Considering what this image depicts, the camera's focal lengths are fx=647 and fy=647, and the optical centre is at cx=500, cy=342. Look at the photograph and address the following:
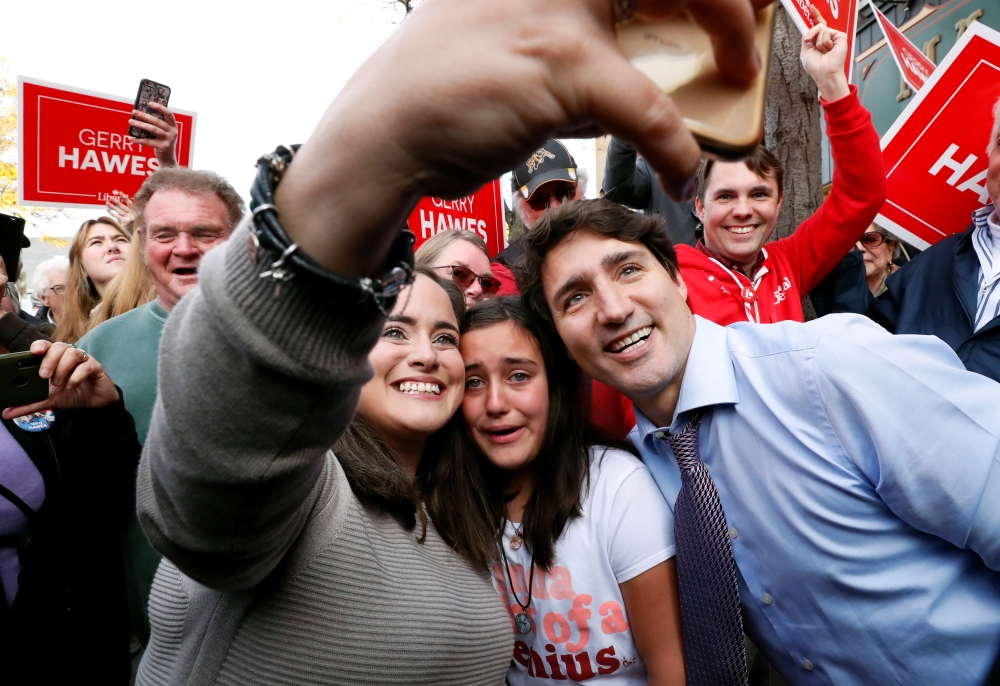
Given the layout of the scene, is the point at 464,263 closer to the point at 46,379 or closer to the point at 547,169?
the point at 547,169

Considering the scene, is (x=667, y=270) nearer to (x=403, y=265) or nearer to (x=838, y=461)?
(x=838, y=461)

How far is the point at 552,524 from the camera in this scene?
192cm

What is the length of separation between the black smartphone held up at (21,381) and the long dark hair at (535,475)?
113 cm

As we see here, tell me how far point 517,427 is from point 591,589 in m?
0.56

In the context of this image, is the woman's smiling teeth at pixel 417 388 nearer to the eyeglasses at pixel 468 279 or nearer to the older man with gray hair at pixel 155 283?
the older man with gray hair at pixel 155 283

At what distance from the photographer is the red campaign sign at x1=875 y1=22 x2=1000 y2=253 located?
9.56 feet

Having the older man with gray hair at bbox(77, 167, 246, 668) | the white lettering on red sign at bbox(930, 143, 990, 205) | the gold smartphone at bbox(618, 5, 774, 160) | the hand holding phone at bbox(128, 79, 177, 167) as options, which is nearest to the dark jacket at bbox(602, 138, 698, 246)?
the white lettering on red sign at bbox(930, 143, 990, 205)

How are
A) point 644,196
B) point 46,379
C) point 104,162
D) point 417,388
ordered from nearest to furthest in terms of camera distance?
point 46,379
point 417,388
point 644,196
point 104,162

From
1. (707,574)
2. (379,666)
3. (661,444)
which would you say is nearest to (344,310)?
(379,666)

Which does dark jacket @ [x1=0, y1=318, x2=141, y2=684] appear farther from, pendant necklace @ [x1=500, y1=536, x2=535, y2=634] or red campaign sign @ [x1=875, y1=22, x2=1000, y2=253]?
red campaign sign @ [x1=875, y1=22, x2=1000, y2=253]

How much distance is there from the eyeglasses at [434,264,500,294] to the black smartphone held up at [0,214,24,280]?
1.78 m

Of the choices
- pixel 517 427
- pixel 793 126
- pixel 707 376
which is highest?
pixel 793 126

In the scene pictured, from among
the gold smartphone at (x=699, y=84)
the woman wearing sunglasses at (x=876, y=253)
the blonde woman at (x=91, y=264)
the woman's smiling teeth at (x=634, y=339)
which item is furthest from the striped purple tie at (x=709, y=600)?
the blonde woman at (x=91, y=264)

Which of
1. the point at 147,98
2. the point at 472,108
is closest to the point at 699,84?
the point at 472,108
